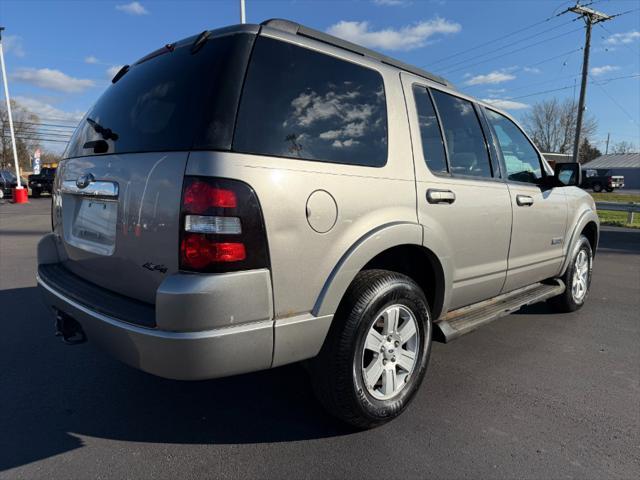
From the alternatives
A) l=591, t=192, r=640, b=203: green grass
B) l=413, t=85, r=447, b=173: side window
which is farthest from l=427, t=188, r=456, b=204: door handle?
l=591, t=192, r=640, b=203: green grass

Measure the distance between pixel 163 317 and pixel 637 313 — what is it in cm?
→ 509

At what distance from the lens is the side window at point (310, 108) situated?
203cm

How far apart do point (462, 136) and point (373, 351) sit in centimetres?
179

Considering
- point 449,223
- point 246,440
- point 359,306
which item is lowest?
point 246,440

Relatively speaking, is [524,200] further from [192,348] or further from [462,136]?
[192,348]

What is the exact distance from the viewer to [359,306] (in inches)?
90.6

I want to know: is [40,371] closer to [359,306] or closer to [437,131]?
[359,306]

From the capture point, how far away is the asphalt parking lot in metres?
2.22

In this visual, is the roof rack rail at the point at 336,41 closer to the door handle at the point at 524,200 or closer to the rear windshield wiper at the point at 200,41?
the rear windshield wiper at the point at 200,41

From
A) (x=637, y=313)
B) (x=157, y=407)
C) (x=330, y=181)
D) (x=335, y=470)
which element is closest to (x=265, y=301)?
(x=330, y=181)

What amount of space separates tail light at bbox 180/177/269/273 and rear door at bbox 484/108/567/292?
2471 millimetres

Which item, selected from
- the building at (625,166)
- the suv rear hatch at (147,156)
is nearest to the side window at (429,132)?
the suv rear hatch at (147,156)

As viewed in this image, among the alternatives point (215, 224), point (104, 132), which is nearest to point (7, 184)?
point (104, 132)

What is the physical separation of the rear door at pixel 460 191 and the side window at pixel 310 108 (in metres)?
0.39
